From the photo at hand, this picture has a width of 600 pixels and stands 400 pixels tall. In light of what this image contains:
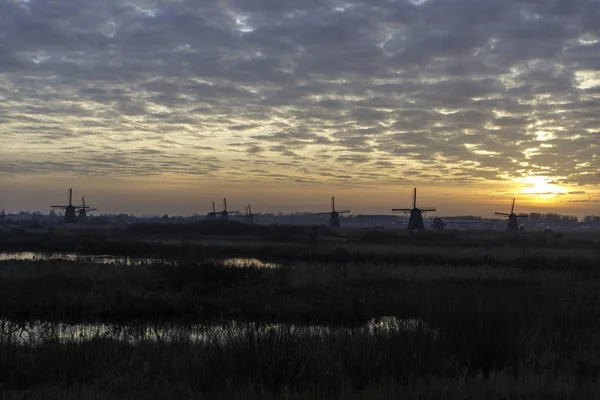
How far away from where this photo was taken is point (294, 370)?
334 inches

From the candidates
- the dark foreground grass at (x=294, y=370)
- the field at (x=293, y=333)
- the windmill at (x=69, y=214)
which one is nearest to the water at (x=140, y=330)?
the field at (x=293, y=333)

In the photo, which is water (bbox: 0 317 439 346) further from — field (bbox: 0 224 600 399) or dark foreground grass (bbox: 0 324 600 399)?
dark foreground grass (bbox: 0 324 600 399)

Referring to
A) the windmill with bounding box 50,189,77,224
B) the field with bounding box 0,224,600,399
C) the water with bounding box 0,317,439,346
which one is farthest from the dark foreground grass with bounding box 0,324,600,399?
the windmill with bounding box 50,189,77,224

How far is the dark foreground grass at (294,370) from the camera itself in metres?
7.57

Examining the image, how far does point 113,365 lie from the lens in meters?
9.98

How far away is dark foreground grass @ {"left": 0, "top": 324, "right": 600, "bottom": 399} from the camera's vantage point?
7.57 m

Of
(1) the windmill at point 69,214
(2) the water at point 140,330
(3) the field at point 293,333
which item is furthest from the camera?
(1) the windmill at point 69,214

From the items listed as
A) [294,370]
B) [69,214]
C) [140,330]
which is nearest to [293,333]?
[294,370]

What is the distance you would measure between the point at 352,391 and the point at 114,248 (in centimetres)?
4293

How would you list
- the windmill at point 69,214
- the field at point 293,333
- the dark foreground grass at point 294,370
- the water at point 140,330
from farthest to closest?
the windmill at point 69,214
the water at point 140,330
the field at point 293,333
the dark foreground grass at point 294,370

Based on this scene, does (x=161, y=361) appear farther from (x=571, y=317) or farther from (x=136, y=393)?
(x=571, y=317)

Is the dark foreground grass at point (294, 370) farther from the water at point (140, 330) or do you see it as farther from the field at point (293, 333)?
the water at point (140, 330)

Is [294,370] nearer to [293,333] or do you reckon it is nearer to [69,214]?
[293,333]

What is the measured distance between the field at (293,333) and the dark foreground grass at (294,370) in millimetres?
31
